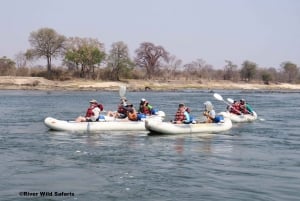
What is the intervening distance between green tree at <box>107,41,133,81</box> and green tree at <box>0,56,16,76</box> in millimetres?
18957

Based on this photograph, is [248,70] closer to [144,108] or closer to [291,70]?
→ [291,70]

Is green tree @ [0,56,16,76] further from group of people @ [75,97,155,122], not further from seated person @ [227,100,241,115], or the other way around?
group of people @ [75,97,155,122]

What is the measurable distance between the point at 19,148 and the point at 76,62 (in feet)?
240

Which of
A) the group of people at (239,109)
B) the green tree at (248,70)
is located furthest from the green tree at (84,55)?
the group of people at (239,109)

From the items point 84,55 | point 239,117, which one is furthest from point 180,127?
point 84,55

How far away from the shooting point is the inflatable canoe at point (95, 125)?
76.2ft

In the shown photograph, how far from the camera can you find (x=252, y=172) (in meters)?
Result: 14.9

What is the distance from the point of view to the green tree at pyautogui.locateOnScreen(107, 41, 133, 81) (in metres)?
95.3

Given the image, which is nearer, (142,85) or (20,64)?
(142,85)

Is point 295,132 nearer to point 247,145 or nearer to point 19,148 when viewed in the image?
point 247,145

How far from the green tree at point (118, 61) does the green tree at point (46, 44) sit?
34.4 feet

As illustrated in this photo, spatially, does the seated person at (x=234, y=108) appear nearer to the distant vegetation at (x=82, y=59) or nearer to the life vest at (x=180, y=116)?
the life vest at (x=180, y=116)

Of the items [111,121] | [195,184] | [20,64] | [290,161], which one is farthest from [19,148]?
[20,64]

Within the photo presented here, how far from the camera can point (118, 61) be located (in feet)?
315
